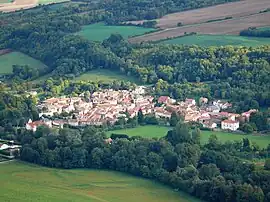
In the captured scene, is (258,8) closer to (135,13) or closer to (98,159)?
(135,13)

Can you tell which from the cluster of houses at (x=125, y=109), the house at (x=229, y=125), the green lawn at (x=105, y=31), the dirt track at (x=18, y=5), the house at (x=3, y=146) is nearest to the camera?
the house at (x=3, y=146)

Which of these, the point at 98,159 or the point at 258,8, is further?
the point at 258,8

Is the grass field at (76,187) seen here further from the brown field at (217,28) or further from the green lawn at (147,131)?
the brown field at (217,28)

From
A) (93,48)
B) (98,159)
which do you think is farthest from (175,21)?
(98,159)

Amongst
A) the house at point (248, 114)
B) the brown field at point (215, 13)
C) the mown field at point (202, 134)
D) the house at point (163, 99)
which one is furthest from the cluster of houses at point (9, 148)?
the brown field at point (215, 13)

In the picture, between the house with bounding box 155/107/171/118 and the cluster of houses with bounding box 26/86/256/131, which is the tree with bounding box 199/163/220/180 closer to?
the cluster of houses with bounding box 26/86/256/131
